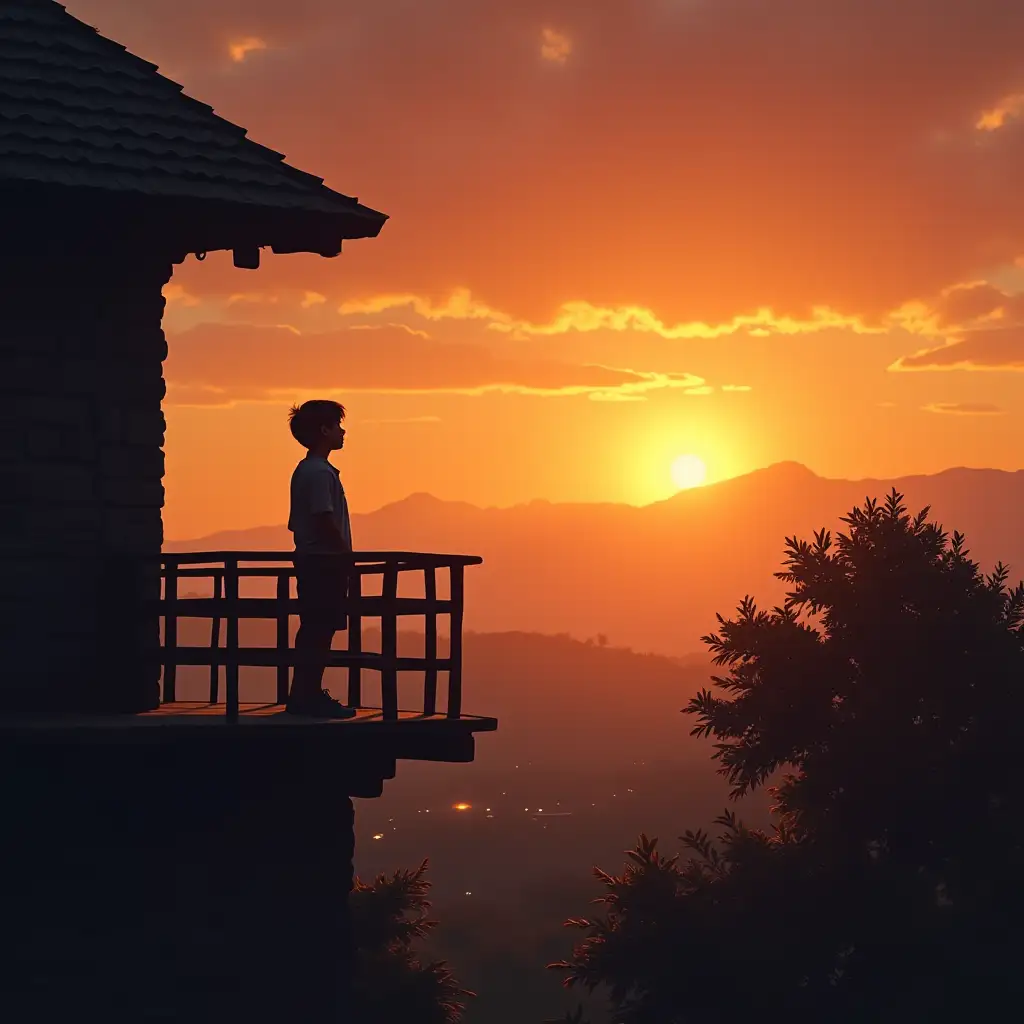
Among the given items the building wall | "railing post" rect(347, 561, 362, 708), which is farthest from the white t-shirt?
the building wall

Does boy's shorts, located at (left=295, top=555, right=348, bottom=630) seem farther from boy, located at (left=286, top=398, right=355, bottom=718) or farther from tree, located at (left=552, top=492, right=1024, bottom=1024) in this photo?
tree, located at (left=552, top=492, right=1024, bottom=1024)

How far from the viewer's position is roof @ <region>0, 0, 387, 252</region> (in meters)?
11.3

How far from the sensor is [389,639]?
421 inches

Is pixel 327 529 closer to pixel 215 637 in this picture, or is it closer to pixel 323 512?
pixel 323 512

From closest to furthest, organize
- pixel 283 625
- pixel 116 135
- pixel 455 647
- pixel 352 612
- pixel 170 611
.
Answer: pixel 455 647
pixel 352 612
pixel 170 611
pixel 116 135
pixel 283 625

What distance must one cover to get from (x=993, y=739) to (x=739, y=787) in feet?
11.8

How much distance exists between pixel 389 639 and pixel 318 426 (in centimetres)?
170

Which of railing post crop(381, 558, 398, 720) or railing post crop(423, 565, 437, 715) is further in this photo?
railing post crop(423, 565, 437, 715)

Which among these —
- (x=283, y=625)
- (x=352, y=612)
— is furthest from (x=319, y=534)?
(x=283, y=625)

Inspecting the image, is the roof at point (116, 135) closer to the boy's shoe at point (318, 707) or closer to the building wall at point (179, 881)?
the boy's shoe at point (318, 707)

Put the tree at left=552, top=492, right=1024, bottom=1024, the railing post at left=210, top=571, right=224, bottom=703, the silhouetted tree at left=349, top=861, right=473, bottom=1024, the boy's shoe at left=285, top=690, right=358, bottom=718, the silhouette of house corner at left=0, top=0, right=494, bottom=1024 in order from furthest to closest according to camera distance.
Result: the silhouetted tree at left=349, top=861, right=473, bottom=1024, the tree at left=552, top=492, right=1024, bottom=1024, the boy's shoe at left=285, top=690, right=358, bottom=718, the railing post at left=210, top=571, right=224, bottom=703, the silhouette of house corner at left=0, top=0, right=494, bottom=1024

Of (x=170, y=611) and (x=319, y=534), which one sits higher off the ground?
(x=319, y=534)

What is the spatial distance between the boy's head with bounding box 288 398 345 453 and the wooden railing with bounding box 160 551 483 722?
2.80ft

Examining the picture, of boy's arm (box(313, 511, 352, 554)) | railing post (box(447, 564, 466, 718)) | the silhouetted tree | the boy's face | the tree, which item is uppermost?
the boy's face
